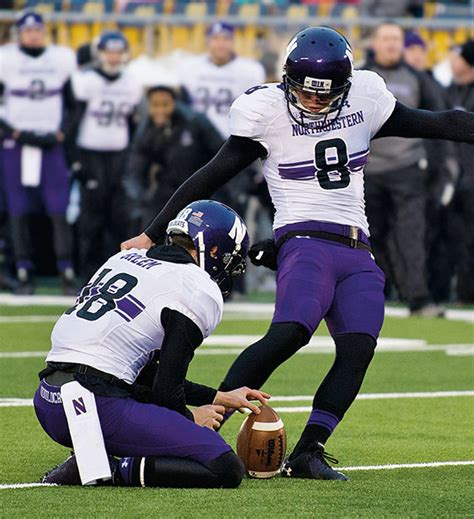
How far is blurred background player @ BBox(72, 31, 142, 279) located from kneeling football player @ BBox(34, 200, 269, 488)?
923cm

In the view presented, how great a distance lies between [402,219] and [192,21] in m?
5.13

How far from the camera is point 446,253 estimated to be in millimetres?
15812

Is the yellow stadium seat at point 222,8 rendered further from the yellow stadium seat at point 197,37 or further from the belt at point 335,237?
the belt at point 335,237

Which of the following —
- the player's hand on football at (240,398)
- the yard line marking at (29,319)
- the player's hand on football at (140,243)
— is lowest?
the yard line marking at (29,319)

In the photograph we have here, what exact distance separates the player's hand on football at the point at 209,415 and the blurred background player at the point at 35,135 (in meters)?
8.97

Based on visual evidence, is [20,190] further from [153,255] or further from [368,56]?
[153,255]

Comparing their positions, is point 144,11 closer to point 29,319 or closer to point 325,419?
point 29,319

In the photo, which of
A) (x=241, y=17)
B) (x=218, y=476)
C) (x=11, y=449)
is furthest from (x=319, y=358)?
(x=241, y=17)

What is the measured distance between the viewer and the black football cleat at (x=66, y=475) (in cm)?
600

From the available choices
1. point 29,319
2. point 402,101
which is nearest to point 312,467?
point 29,319

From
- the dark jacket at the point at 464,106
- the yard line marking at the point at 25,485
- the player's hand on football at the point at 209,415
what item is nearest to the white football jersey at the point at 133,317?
the player's hand on football at the point at 209,415

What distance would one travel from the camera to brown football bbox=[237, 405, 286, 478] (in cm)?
633

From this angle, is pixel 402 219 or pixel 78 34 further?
pixel 78 34

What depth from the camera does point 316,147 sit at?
21.9 feet
